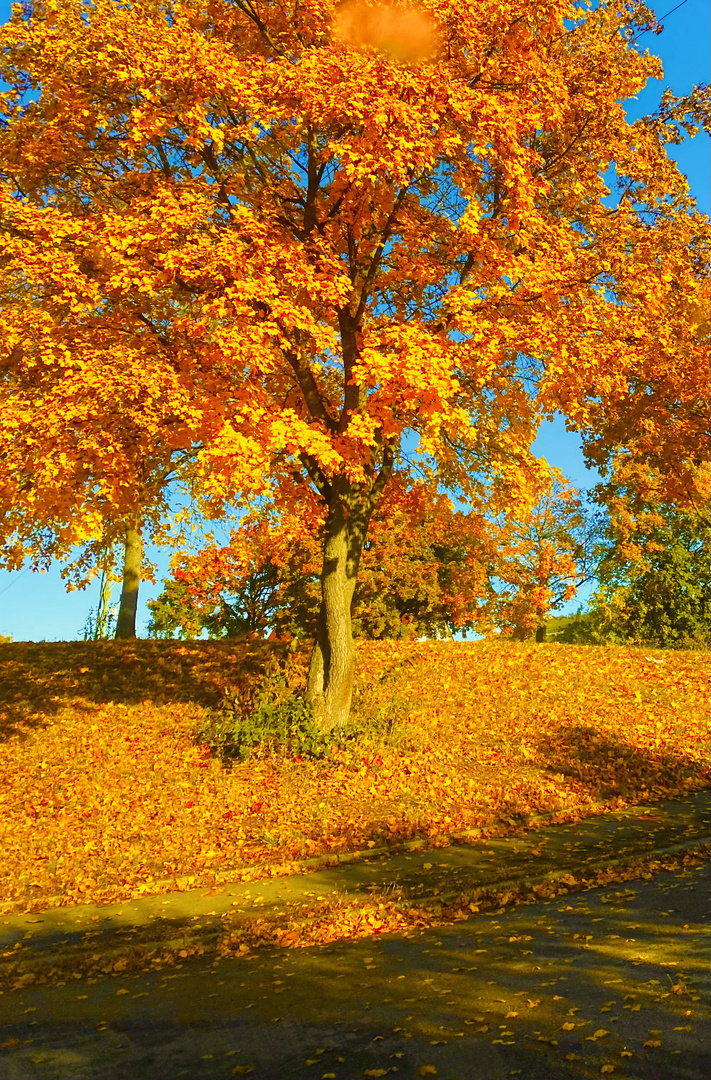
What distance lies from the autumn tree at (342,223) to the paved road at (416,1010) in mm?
6198

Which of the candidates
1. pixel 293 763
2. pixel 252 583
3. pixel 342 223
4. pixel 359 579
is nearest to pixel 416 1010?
pixel 293 763

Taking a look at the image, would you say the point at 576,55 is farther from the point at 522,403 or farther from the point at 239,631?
the point at 239,631

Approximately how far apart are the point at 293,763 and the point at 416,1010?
7.73 m

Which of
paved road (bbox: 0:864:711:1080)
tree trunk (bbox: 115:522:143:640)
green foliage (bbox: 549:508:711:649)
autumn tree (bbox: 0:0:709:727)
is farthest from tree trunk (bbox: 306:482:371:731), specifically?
green foliage (bbox: 549:508:711:649)

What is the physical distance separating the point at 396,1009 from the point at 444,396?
25.5 feet

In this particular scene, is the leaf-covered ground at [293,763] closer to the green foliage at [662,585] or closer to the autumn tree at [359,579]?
the autumn tree at [359,579]

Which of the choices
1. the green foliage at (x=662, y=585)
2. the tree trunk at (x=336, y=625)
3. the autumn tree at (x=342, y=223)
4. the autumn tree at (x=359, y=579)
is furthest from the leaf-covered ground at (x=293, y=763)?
the green foliage at (x=662, y=585)

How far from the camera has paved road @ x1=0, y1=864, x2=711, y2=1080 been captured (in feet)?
15.3

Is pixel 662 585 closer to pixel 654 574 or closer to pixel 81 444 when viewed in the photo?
pixel 654 574

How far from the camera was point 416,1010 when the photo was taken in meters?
5.38

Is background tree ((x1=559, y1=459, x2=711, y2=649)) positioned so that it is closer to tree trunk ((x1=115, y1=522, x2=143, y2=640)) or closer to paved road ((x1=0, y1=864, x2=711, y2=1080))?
tree trunk ((x1=115, y1=522, x2=143, y2=640))

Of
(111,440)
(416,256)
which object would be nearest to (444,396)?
(416,256)

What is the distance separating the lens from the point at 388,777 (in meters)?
12.5

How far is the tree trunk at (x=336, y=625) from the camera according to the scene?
14.1m
